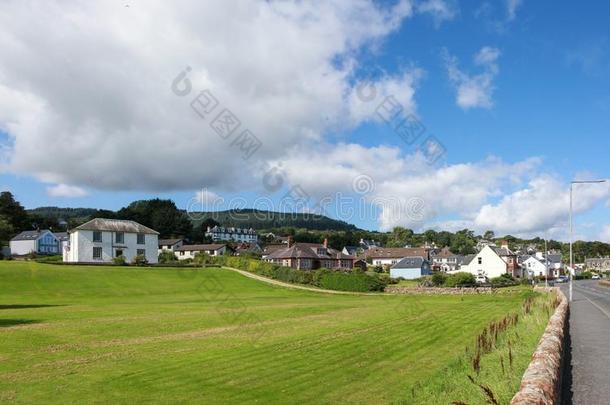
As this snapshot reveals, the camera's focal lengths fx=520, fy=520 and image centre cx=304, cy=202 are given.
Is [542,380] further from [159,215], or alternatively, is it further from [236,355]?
[159,215]

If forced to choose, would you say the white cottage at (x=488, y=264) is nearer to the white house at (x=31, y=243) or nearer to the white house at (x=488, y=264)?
the white house at (x=488, y=264)

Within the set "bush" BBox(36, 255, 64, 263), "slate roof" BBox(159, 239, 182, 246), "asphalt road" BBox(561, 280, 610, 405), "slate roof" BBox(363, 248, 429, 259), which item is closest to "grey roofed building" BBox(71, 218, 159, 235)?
"bush" BBox(36, 255, 64, 263)

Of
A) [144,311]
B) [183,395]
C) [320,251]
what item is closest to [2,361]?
[183,395]

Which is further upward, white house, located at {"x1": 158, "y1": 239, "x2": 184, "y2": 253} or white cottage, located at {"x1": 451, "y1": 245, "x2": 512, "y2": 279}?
white house, located at {"x1": 158, "y1": 239, "x2": 184, "y2": 253}

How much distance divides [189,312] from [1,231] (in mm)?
54727

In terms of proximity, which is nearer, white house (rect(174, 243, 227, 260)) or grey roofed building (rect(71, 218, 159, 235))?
grey roofed building (rect(71, 218, 159, 235))

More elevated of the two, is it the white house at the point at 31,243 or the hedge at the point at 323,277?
the white house at the point at 31,243

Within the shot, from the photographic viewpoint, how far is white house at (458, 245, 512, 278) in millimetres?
110688

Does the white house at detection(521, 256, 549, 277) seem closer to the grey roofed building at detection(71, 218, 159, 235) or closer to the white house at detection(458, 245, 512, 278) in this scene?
the white house at detection(458, 245, 512, 278)

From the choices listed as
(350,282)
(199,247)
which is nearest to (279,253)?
(350,282)

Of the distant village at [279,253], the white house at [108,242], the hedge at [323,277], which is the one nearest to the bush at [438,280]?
the hedge at [323,277]

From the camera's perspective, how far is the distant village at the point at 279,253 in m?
83.0

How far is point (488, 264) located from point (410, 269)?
1671 cm

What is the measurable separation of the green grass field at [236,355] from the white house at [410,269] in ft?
259
